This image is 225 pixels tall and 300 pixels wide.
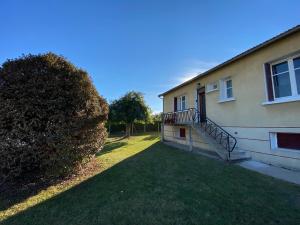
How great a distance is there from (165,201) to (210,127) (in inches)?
274

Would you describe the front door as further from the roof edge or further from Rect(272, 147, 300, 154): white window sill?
Rect(272, 147, 300, 154): white window sill

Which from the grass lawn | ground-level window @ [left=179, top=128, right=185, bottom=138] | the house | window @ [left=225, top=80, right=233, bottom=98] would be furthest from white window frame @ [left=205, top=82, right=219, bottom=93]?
the grass lawn

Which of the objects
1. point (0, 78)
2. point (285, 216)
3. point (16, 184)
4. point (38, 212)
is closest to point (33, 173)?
point (16, 184)

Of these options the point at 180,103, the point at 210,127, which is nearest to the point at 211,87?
the point at 210,127

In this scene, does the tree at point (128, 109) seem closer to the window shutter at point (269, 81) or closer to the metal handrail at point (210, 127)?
the metal handrail at point (210, 127)

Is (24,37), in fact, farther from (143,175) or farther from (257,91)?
(257,91)

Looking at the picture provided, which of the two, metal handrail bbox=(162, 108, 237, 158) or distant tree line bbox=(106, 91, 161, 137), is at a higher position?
distant tree line bbox=(106, 91, 161, 137)

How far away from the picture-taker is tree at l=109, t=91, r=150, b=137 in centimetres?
2069

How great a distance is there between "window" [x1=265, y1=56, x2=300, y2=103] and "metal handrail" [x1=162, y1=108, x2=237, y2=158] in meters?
2.68

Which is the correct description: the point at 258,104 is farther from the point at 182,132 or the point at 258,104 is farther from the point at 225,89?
the point at 182,132

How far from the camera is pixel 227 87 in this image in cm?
953

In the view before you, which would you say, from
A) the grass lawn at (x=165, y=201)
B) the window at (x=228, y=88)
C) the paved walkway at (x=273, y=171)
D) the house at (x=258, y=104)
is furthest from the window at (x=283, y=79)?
the grass lawn at (x=165, y=201)

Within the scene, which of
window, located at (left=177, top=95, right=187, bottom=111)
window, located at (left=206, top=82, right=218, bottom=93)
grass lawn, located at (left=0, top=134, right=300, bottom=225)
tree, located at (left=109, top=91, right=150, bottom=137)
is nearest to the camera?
grass lawn, located at (left=0, top=134, right=300, bottom=225)

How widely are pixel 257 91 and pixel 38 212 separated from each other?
8.32m
